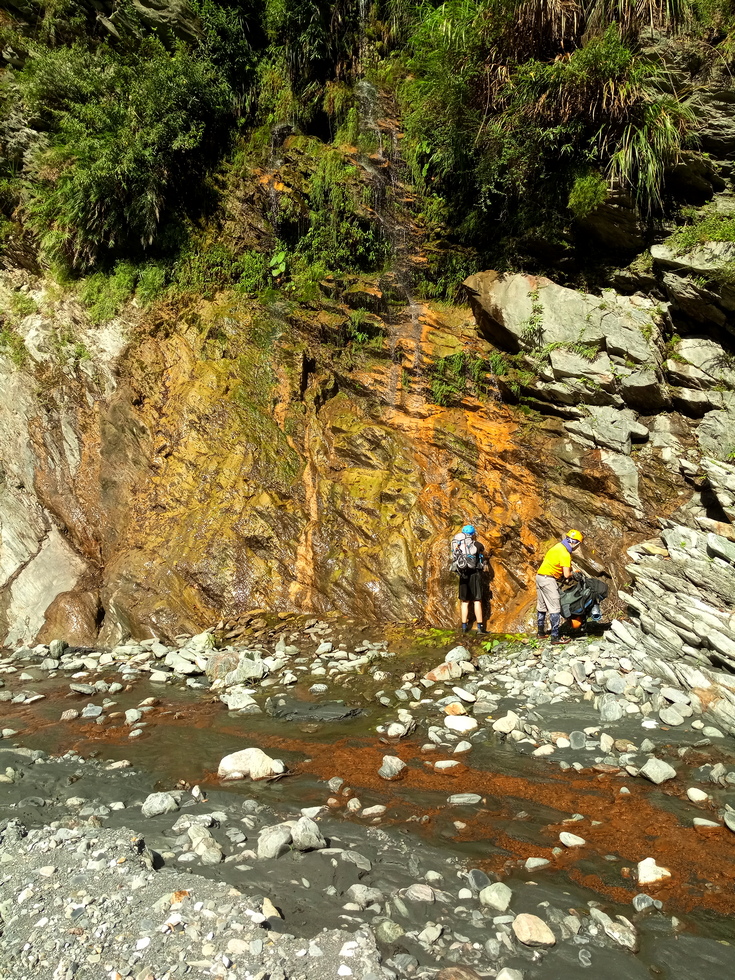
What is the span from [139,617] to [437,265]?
9444mm

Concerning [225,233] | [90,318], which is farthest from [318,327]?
[90,318]

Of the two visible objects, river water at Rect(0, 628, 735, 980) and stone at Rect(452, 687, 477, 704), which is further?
stone at Rect(452, 687, 477, 704)

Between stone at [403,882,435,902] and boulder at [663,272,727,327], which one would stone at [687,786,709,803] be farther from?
boulder at [663,272,727,327]

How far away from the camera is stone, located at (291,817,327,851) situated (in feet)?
14.0

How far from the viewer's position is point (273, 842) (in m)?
4.24

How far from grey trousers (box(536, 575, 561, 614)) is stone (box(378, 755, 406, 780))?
378 centimetres

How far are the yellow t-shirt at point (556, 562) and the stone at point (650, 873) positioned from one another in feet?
15.4

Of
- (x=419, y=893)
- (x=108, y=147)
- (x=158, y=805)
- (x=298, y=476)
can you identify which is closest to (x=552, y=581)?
(x=298, y=476)

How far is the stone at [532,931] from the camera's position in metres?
3.40

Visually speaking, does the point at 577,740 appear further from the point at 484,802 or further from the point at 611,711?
the point at 484,802

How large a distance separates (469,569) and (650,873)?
504 centimetres

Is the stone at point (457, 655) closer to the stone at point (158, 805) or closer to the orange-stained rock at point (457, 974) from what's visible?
the stone at point (158, 805)

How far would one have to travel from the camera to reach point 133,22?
13.7 metres

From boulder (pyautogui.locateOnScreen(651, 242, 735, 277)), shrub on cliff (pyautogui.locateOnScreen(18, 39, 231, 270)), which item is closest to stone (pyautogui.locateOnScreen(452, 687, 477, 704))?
boulder (pyautogui.locateOnScreen(651, 242, 735, 277))
